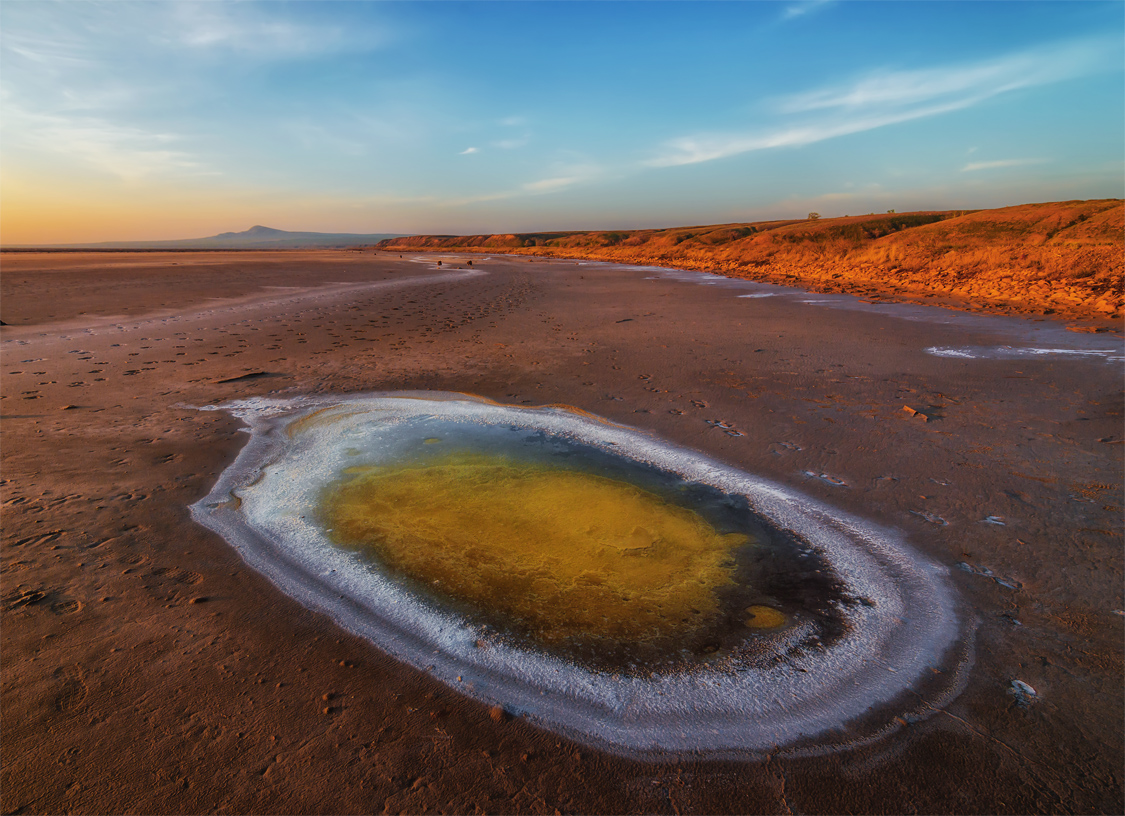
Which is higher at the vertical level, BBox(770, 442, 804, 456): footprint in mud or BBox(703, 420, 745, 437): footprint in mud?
BBox(703, 420, 745, 437): footprint in mud

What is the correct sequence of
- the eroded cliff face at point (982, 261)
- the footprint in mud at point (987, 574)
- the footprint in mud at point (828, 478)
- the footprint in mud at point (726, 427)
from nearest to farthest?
the footprint in mud at point (987, 574) < the footprint in mud at point (828, 478) < the footprint in mud at point (726, 427) < the eroded cliff face at point (982, 261)

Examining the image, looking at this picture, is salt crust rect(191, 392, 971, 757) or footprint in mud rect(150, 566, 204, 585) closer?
salt crust rect(191, 392, 971, 757)

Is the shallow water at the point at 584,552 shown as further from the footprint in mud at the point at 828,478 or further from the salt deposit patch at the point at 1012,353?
the salt deposit patch at the point at 1012,353

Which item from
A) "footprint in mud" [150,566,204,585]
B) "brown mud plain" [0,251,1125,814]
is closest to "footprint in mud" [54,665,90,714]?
"brown mud plain" [0,251,1125,814]

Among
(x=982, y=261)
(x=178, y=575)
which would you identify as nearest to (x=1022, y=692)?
(x=178, y=575)

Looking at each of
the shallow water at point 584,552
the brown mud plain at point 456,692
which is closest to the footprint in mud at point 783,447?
the brown mud plain at point 456,692

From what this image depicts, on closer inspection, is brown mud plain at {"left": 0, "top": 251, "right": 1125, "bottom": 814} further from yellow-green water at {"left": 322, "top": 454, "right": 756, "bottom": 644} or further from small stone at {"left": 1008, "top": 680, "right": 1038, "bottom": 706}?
yellow-green water at {"left": 322, "top": 454, "right": 756, "bottom": 644}

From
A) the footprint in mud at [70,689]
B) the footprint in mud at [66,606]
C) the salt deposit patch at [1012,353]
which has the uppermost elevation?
the footprint in mud at [66,606]

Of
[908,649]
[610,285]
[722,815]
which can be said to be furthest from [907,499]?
[610,285]
